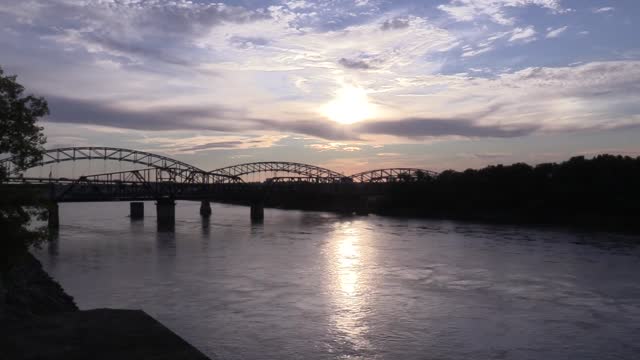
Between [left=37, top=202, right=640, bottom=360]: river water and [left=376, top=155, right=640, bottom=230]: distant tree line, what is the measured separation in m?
17.7

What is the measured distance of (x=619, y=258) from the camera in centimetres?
3384

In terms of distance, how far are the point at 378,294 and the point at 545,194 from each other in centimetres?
5208

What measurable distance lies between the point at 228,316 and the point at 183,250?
22572mm

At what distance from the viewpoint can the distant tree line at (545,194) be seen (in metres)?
61.8

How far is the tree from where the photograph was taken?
40.2 feet

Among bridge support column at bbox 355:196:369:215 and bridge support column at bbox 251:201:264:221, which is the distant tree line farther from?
bridge support column at bbox 251:201:264:221

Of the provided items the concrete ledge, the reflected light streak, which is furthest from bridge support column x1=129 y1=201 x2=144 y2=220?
the concrete ledge

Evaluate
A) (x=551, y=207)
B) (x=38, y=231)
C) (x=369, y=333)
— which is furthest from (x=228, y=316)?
(x=551, y=207)

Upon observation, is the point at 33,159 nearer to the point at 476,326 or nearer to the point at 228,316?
the point at 228,316

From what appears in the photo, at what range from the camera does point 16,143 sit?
1239cm

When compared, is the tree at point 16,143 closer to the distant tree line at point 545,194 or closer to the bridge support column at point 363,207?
the distant tree line at point 545,194

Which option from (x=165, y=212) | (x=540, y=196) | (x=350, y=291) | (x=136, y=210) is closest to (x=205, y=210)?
(x=136, y=210)

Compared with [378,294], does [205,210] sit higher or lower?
higher

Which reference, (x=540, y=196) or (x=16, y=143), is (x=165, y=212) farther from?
(x=16, y=143)
